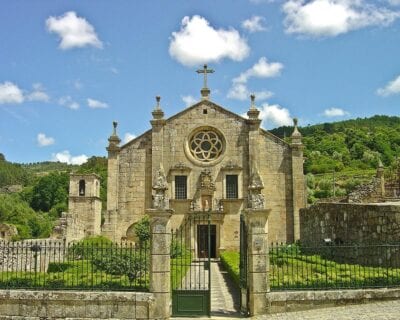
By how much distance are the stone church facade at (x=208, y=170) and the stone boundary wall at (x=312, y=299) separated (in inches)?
692

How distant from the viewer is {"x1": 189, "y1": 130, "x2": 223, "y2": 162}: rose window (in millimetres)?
30188

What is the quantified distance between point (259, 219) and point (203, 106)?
19.5 meters

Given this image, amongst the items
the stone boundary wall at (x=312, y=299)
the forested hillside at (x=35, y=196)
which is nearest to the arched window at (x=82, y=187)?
the forested hillside at (x=35, y=196)

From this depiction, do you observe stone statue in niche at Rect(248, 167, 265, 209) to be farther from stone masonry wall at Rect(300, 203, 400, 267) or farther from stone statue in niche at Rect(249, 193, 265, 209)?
stone masonry wall at Rect(300, 203, 400, 267)

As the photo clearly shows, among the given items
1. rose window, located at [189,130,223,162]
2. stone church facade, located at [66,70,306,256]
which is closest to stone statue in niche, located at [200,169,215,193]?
stone church facade, located at [66,70,306,256]

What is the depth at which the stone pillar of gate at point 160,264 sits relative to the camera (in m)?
11.1

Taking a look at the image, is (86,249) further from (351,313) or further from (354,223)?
(354,223)

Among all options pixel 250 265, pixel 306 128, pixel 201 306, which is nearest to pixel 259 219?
pixel 250 265

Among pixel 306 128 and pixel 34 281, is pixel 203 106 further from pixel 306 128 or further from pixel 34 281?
pixel 306 128

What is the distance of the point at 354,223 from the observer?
1683 cm

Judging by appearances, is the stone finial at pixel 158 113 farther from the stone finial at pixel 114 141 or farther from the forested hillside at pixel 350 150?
the forested hillside at pixel 350 150

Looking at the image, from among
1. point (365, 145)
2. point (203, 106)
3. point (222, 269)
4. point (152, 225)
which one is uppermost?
point (365, 145)

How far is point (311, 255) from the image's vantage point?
50.2 ft

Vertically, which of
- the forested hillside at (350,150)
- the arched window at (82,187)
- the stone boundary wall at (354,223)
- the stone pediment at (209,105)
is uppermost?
the forested hillside at (350,150)
